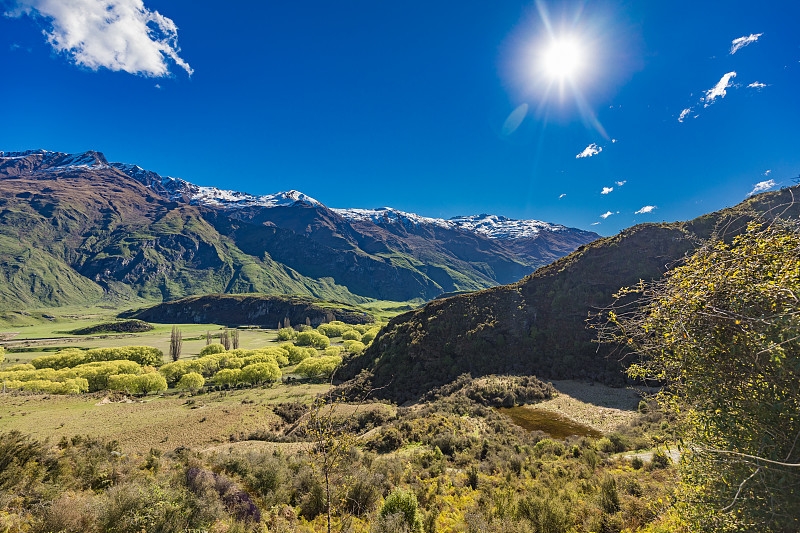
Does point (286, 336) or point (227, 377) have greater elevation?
point (286, 336)

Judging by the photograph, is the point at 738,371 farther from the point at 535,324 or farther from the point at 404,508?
the point at 535,324

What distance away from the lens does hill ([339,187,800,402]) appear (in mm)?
35344

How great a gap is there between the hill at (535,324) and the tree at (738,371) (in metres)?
31.5

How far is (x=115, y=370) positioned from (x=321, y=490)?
63019 mm

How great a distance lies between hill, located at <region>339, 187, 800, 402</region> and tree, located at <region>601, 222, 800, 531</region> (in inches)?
1242

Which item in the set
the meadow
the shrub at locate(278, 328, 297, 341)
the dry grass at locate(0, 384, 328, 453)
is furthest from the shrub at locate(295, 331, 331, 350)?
the meadow

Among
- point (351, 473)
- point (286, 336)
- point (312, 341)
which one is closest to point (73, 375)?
point (312, 341)

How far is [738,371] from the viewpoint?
4.36 meters

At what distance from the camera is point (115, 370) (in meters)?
51.9

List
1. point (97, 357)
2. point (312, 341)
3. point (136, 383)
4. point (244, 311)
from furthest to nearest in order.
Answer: point (244, 311), point (312, 341), point (97, 357), point (136, 383)

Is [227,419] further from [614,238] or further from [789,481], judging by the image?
[614,238]

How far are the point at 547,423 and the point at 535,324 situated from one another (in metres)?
18.7

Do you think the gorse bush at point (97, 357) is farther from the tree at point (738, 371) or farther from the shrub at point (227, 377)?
the tree at point (738, 371)

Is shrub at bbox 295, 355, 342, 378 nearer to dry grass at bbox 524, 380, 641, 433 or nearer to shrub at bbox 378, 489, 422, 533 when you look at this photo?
dry grass at bbox 524, 380, 641, 433
